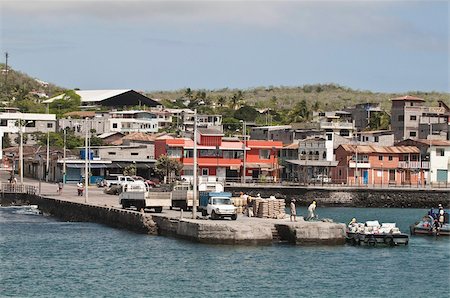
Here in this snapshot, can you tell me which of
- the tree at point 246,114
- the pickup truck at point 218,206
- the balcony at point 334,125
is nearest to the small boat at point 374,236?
the pickup truck at point 218,206

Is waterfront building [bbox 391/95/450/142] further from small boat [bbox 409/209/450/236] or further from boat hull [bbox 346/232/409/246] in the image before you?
boat hull [bbox 346/232/409/246]

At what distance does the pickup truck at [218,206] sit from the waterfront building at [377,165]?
52.4 m

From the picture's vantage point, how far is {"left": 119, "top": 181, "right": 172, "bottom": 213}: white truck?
65062 millimetres

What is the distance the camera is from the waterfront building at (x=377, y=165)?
364 ft

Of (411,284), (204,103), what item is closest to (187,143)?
(411,284)

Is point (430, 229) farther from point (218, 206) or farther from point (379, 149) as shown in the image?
point (379, 149)

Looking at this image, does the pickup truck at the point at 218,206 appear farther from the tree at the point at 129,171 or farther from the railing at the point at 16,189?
the tree at the point at 129,171

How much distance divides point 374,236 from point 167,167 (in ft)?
161

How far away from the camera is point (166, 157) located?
10300cm

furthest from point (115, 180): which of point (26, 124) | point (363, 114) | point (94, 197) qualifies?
point (363, 114)

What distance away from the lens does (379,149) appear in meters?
112

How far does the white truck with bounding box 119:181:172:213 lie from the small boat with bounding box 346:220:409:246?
13793 mm

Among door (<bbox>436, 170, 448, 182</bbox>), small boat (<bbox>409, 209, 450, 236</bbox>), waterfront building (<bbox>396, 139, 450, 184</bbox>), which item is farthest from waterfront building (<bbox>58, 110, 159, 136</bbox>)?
small boat (<bbox>409, 209, 450, 236</bbox>)

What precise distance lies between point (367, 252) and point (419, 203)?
48429mm
